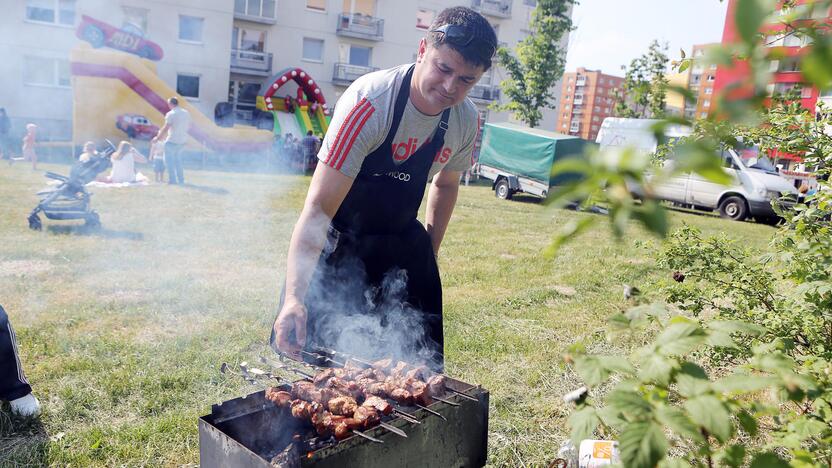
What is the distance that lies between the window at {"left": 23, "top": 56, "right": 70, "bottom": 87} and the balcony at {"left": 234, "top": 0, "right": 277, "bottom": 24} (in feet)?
34.8

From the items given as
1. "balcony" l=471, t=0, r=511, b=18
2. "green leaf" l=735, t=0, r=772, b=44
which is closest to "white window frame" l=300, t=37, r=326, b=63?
"balcony" l=471, t=0, r=511, b=18

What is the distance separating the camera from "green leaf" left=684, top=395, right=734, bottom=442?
2.78ft

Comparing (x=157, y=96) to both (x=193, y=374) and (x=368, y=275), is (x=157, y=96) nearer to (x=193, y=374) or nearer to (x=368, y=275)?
(x=193, y=374)

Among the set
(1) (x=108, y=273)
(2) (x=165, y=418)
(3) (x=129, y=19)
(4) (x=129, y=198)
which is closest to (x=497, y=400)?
(2) (x=165, y=418)

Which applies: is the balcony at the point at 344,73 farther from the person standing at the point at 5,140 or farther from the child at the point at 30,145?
the child at the point at 30,145

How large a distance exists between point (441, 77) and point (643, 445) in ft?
6.35

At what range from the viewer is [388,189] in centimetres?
282

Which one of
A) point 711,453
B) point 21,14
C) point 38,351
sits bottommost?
point 38,351

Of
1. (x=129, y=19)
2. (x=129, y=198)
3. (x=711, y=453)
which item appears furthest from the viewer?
(x=129, y=19)

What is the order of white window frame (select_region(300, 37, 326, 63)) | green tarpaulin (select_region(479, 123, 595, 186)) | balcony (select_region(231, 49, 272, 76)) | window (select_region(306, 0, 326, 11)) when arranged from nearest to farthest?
green tarpaulin (select_region(479, 123, 595, 186)), balcony (select_region(231, 49, 272, 76)), window (select_region(306, 0, 326, 11)), white window frame (select_region(300, 37, 326, 63))

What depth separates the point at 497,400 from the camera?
12.6ft

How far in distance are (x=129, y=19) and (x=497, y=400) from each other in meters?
17.1

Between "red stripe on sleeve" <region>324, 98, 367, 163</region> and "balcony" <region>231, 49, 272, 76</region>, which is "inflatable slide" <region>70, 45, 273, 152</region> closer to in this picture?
"balcony" <region>231, 49, 272, 76</region>

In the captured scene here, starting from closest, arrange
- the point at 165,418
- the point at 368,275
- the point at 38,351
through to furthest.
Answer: the point at 368,275
the point at 165,418
the point at 38,351
